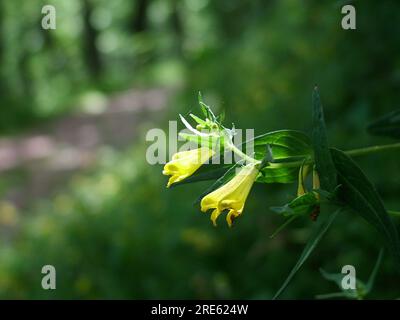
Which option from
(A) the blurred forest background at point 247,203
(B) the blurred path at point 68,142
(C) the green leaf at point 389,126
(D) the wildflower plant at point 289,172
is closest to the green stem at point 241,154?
(D) the wildflower plant at point 289,172

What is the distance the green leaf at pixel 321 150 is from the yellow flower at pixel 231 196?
0.08m

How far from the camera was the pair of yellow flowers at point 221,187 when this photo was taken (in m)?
0.68

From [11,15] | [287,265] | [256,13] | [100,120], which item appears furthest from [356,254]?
[11,15]

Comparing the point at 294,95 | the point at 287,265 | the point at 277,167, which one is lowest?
the point at 287,265

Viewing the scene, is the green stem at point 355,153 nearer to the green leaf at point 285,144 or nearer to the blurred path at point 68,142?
the green leaf at point 285,144

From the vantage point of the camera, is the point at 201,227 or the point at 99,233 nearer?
the point at 201,227

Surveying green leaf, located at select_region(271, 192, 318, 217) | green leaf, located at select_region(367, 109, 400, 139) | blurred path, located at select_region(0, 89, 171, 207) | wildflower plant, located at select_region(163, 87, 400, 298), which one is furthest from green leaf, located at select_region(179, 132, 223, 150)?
blurred path, located at select_region(0, 89, 171, 207)

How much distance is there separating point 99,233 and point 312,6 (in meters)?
2.29

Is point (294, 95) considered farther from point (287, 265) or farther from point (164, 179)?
point (287, 265)

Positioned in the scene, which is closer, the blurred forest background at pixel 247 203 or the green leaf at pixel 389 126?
the green leaf at pixel 389 126

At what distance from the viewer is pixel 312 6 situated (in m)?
4.19

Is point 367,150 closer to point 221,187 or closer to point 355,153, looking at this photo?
point 355,153

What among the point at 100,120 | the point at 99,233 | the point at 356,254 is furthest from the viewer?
the point at 100,120

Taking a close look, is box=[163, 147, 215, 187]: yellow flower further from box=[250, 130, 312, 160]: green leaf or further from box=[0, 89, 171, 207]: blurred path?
box=[0, 89, 171, 207]: blurred path
